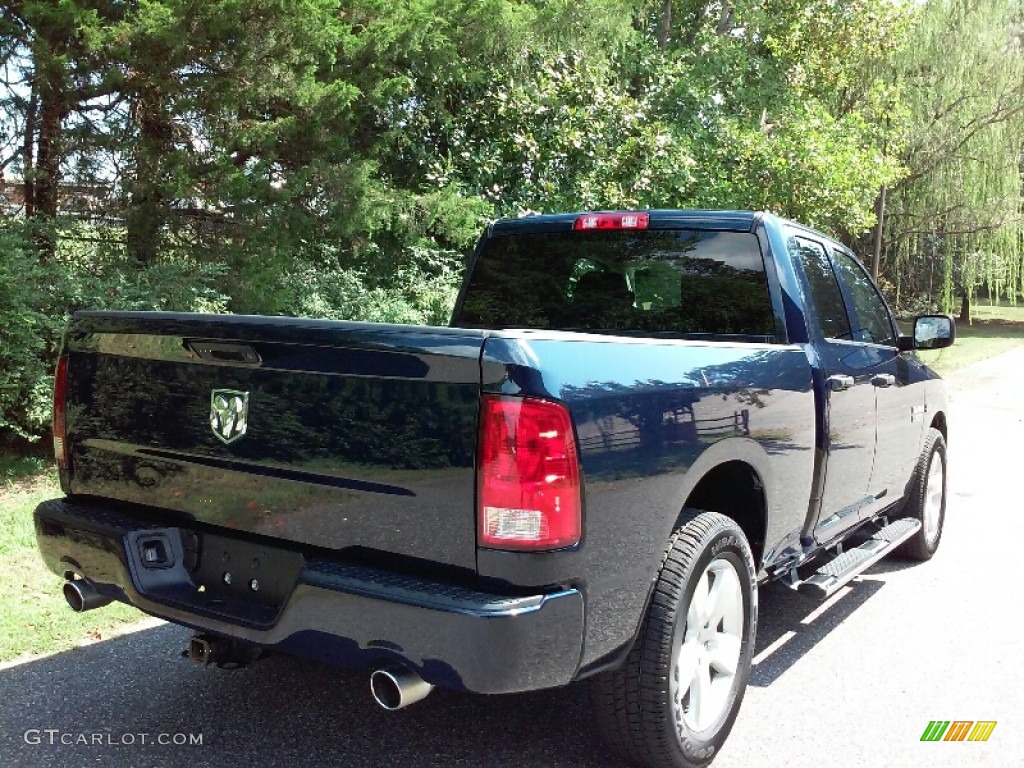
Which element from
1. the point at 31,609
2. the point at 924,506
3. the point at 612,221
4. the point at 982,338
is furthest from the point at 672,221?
the point at 982,338

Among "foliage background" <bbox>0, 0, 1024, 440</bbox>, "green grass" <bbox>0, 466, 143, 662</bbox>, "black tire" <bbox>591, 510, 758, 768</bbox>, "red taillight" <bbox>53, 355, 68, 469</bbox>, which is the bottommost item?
"green grass" <bbox>0, 466, 143, 662</bbox>

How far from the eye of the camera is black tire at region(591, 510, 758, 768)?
9.57ft

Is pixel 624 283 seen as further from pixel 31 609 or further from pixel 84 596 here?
pixel 31 609

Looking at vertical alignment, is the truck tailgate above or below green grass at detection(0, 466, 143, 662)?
above

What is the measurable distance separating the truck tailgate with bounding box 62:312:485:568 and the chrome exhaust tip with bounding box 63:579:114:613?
307mm

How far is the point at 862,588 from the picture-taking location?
5410 mm

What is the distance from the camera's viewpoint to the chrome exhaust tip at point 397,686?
2.51 metres

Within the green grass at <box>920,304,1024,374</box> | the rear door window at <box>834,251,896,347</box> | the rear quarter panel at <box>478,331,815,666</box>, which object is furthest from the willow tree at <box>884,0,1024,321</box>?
the rear quarter panel at <box>478,331,815,666</box>

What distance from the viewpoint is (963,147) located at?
22.9m

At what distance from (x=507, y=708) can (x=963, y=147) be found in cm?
2304

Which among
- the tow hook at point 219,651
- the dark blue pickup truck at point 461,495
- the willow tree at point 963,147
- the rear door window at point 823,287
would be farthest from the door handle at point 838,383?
the willow tree at point 963,147

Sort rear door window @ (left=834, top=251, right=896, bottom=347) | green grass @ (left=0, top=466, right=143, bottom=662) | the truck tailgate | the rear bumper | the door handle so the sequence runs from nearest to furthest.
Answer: the rear bumper
the truck tailgate
the door handle
green grass @ (left=0, top=466, right=143, bottom=662)
rear door window @ (left=834, top=251, right=896, bottom=347)

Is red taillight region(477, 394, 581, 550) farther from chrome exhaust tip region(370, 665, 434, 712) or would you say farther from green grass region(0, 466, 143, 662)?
green grass region(0, 466, 143, 662)

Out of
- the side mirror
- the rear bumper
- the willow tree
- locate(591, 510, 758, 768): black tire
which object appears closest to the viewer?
the rear bumper
